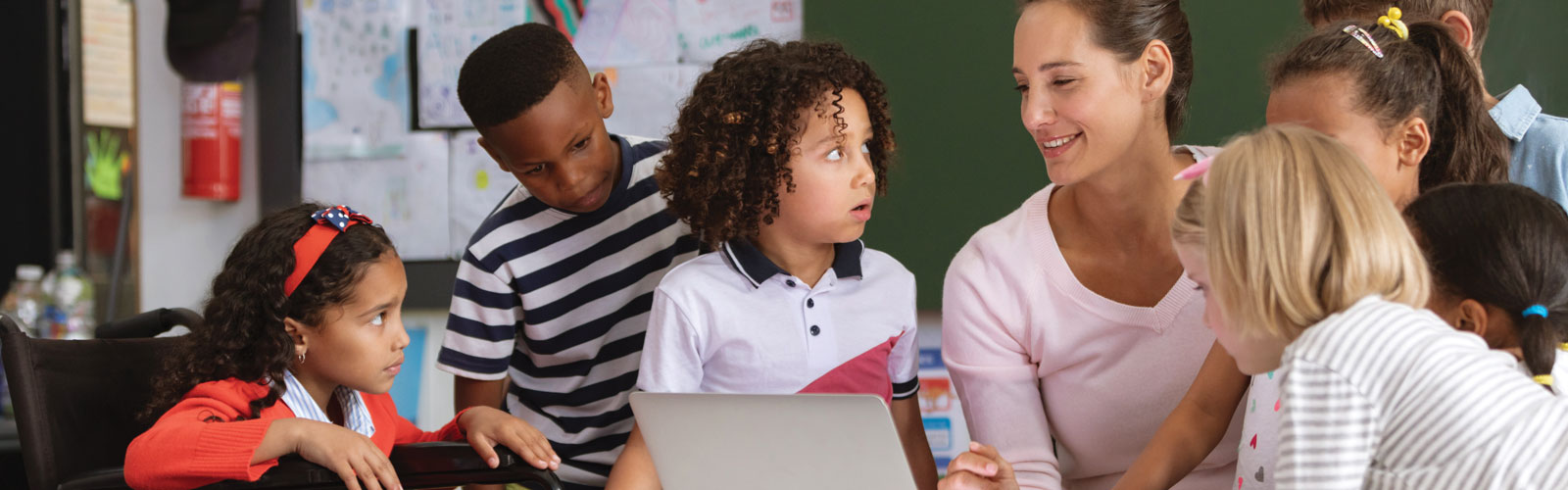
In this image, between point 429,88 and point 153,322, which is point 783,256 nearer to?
point 153,322

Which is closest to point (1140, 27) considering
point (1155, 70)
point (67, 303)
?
point (1155, 70)

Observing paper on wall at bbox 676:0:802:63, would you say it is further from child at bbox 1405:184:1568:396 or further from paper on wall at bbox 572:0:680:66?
child at bbox 1405:184:1568:396

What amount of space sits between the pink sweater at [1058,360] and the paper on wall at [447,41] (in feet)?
5.59

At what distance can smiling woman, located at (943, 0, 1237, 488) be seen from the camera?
1.47m

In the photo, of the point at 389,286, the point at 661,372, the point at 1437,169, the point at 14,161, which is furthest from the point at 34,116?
the point at 1437,169

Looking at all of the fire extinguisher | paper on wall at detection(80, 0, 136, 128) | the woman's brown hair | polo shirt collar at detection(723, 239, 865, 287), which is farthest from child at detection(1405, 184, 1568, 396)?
paper on wall at detection(80, 0, 136, 128)

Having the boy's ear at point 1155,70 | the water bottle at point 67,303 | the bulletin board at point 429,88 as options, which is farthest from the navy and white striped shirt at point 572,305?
the water bottle at point 67,303

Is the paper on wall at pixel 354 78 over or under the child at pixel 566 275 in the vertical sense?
over

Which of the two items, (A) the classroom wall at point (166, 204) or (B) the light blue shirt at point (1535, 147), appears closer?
(B) the light blue shirt at point (1535, 147)

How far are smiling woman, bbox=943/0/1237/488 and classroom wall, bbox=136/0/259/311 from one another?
2.34 metres

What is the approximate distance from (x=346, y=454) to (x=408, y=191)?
172cm

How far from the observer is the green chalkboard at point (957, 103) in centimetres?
236

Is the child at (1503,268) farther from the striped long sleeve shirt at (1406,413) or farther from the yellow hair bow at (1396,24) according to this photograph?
the yellow hair bow at (1396,24)

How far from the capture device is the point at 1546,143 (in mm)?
1628
